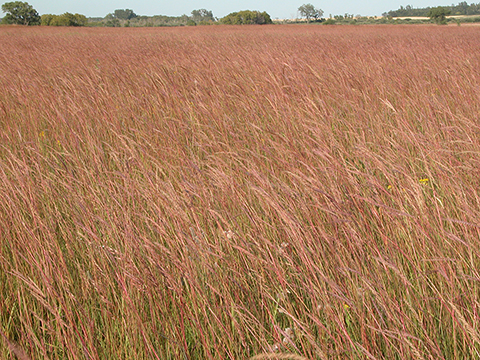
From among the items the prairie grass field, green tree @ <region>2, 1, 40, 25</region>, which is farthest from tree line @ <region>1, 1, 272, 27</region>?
the prairie grass field

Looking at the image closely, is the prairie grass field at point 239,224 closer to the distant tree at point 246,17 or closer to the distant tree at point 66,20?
the distant tree at point 66,20

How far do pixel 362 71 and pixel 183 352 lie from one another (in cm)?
364

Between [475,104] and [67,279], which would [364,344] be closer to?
[67,279]

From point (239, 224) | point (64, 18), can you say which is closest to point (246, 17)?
point (64, 18)

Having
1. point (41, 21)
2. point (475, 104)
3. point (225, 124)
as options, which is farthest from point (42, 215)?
point (41, 21)

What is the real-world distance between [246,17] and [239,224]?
82267 mm

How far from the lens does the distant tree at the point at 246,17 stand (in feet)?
243

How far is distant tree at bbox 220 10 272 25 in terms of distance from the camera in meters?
74.2

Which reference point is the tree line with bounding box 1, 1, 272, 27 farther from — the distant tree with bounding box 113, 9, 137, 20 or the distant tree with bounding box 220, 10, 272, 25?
the distant tree with bounding box 113, 9, 137, 20

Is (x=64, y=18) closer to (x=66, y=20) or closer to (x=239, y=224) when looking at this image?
(x=66, y=20)

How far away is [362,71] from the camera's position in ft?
12.8

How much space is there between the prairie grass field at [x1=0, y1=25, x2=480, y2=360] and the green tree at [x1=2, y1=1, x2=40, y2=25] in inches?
2757

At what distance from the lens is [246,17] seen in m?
76.6

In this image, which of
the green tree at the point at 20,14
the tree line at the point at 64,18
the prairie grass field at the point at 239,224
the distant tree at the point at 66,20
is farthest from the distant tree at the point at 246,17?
the prairie grass field at the point at 239,224
